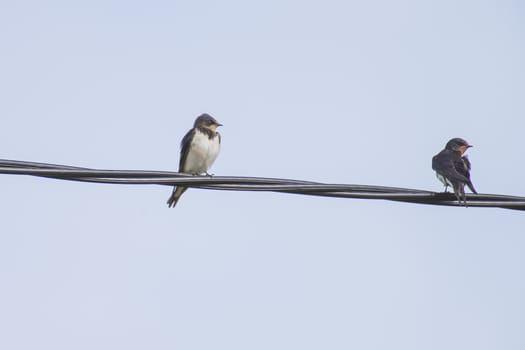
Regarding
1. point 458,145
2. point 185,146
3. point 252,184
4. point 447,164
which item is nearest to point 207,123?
point 185,146

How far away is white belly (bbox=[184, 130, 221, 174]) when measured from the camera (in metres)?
10.5

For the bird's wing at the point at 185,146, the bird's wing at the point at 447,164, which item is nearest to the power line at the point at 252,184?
the bird's wing at the point at 447,164

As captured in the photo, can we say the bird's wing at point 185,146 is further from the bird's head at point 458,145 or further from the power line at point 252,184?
the power line at point 252,184

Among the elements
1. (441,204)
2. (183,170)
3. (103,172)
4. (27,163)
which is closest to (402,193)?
(441,204)

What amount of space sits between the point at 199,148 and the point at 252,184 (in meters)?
5.65

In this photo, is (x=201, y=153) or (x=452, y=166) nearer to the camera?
(x=452, y=166)

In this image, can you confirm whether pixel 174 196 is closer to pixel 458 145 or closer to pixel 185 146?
pixel 185 146

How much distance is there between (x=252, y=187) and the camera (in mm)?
4887

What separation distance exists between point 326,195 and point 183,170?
5.98 metres

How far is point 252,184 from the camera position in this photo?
4.89 m

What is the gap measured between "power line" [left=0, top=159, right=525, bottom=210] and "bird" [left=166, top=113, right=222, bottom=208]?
5.43 metres

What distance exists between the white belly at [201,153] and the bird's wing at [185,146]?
0.24 feet

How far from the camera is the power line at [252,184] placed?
14.9 ft

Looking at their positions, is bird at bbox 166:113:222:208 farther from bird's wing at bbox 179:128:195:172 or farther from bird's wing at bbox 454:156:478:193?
bird's wing at bbox 454:156:478:193
